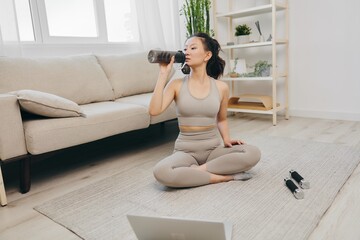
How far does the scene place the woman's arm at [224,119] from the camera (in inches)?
61.5

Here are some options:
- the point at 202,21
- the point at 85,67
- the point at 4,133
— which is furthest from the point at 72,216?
the point at 202,21

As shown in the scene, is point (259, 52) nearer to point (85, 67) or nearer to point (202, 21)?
point (202, 21)

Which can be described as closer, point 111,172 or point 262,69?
point 111,172

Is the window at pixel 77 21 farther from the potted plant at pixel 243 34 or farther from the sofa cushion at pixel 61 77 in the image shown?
the potted plant at pixel 243 34

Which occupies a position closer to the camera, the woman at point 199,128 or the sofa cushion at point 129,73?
the woman at point 199,128

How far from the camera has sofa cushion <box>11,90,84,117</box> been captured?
1468 millimetres

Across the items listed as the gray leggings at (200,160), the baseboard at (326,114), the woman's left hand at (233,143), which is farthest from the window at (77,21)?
the baseboard at (326,114)

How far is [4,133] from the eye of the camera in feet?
4.58

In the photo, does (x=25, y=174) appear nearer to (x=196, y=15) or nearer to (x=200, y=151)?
(x=200, y=151)

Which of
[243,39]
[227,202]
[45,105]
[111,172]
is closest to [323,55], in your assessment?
[243,39]

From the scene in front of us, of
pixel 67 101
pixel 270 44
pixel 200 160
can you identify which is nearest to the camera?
pixel 200 160

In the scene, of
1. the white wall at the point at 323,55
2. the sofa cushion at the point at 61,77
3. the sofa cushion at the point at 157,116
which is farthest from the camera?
the white wall at the point at 323,55

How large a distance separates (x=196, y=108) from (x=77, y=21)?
1697 millimetres

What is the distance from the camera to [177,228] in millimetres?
807
